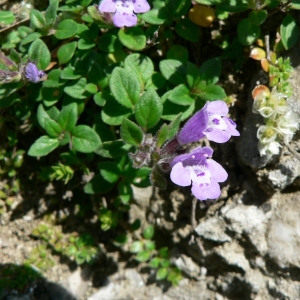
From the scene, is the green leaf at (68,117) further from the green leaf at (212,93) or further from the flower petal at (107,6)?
the green leaf at (212,93)

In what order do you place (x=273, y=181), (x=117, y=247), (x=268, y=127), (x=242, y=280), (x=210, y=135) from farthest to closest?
(x=117, y=247) < (x=242, y=280) < (x=273, y=181) < (x=268, y=127) < (x=210, y=135)

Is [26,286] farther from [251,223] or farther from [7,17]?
[7,17]

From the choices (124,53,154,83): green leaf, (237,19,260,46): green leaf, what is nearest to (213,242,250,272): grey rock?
(124,53,154,83): green leaf

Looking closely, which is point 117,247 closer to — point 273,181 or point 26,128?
point 26,128

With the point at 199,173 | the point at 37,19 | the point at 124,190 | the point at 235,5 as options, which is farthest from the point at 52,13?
the point at 199,173

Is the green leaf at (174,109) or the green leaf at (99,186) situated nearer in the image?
the green leaf at (174,109)

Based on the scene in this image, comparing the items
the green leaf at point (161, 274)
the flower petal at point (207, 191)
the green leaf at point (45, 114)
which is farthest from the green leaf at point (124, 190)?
the flower petal at point (207, 191)

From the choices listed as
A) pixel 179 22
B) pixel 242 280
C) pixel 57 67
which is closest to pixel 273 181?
pixel 242 280
